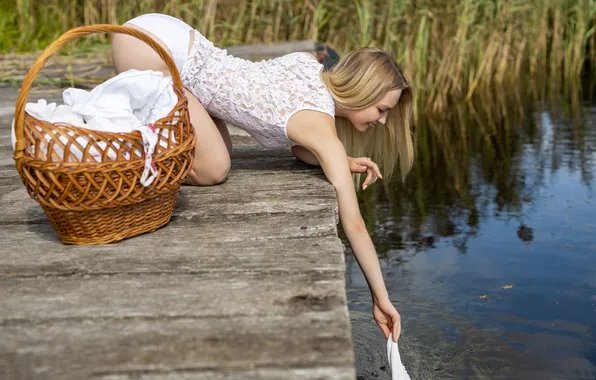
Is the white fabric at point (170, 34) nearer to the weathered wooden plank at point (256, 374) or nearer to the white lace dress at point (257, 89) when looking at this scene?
the white lace dress at point (257, 89)

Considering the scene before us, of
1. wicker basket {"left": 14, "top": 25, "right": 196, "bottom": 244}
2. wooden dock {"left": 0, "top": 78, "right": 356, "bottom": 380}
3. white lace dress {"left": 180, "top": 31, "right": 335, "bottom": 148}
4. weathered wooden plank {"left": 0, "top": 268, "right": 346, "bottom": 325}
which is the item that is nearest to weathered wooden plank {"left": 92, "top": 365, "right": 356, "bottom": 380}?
wooden dock {"left": 0, "top": 78, "right": 356, "bottom": 380}

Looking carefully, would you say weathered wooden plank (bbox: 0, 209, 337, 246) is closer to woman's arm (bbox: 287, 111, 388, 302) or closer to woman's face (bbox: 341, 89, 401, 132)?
woman's arm (bbox: 287, 111, 388, 302)

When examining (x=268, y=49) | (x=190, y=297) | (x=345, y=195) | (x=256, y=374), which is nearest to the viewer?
(x=256, y=374)

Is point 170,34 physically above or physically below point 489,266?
above

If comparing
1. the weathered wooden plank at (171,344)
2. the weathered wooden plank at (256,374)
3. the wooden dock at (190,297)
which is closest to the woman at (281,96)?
the wooden dock at (190,297)

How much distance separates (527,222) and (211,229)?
7.25 feet

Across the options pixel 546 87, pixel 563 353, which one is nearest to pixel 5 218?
pixel 563 353

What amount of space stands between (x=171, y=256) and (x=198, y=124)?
2.81ft

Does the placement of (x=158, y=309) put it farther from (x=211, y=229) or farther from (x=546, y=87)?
(x=546, y=87)

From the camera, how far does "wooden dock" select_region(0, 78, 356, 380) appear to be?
58.3 inches

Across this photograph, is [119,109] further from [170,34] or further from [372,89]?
[372,89]

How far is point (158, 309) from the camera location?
171cm

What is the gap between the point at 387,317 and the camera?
246 centimetres

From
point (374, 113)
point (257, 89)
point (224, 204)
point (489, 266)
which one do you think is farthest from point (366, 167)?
point (489, 266)
